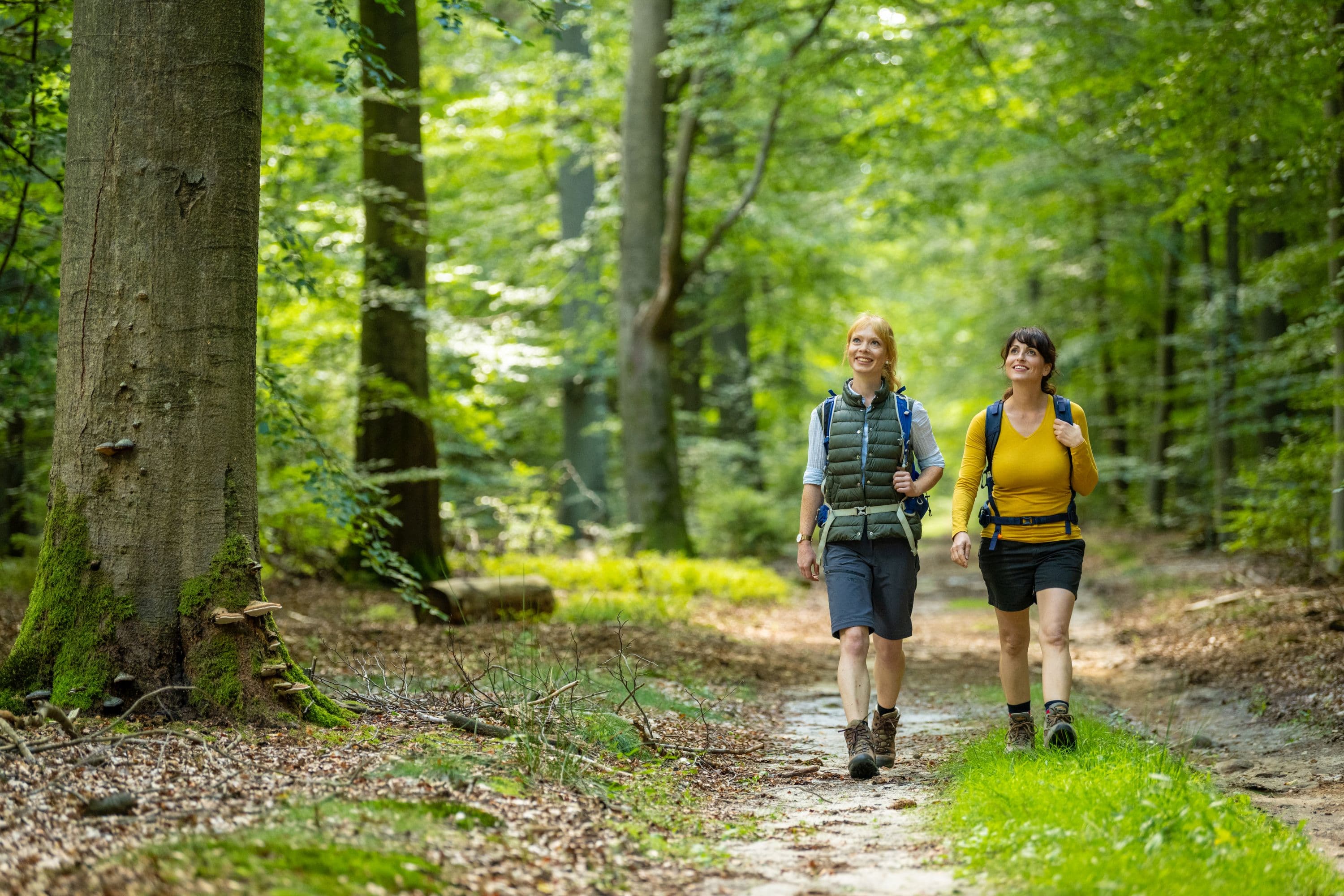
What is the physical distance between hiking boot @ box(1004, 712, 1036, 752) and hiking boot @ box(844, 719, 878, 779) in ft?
2.00

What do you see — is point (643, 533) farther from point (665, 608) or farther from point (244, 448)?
point (244, 448)

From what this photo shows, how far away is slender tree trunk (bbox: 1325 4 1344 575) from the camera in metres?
9.38

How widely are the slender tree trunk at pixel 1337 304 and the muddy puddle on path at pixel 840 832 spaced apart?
5717 millimetres

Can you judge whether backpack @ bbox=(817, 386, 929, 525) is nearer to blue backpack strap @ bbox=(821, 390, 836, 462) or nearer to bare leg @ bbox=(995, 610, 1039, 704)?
blue backpack strap @ bbox=(821, 390, 836, 462)

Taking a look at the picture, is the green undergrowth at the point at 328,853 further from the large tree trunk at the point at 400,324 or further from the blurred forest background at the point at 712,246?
the large tree trunk at the point at 400,324

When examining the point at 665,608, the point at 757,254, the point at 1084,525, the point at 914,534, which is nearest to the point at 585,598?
the point at 665,608

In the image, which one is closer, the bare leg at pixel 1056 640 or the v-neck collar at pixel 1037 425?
the bare leg at pixel 1056 640

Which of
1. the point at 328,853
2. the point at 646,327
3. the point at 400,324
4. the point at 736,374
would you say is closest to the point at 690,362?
the point at 736,374

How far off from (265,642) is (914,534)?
2957 mm

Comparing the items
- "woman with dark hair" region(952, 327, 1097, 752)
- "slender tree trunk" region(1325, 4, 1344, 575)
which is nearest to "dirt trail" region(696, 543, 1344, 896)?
"woman with dark hair" region(952, 327, 1097, 752)

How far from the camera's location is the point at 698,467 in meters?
20.0

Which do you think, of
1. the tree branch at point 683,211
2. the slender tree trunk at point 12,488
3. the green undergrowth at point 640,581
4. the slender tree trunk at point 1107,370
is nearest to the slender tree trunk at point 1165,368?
the slender tree trunk at point 1107,370

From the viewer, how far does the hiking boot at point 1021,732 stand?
515 centimetres

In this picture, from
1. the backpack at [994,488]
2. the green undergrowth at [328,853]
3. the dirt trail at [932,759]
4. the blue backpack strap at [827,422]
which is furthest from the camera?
the blue backpack strap at [827,422]
